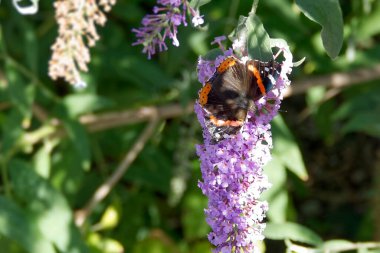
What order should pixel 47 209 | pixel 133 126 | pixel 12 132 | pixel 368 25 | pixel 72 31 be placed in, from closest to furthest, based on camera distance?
pixel 72 31 → pixel 47 209 → pixel 12 132 → pixel 368 25 → pixel 133 126

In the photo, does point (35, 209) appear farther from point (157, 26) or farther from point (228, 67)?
point (228, 67)

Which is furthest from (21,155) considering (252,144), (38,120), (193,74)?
(252,144)

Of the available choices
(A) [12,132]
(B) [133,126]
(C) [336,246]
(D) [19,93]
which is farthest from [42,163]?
(C) [336,246]

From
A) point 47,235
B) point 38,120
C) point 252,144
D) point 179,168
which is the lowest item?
point 252,144

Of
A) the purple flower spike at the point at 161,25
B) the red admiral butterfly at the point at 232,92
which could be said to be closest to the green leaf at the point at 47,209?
the purple flower spike at the point at 161,25

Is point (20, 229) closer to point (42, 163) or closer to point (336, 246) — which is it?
point (42, 163)

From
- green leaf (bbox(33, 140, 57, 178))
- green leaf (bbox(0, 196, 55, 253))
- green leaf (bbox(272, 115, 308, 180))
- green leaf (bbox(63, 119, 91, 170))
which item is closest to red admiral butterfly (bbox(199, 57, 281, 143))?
green leaf (bbox(272, 115, 308, 180))

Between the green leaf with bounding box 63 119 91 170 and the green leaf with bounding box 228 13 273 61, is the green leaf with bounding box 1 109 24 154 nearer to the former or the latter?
the green leaf with bounding box 63 119 91 170
